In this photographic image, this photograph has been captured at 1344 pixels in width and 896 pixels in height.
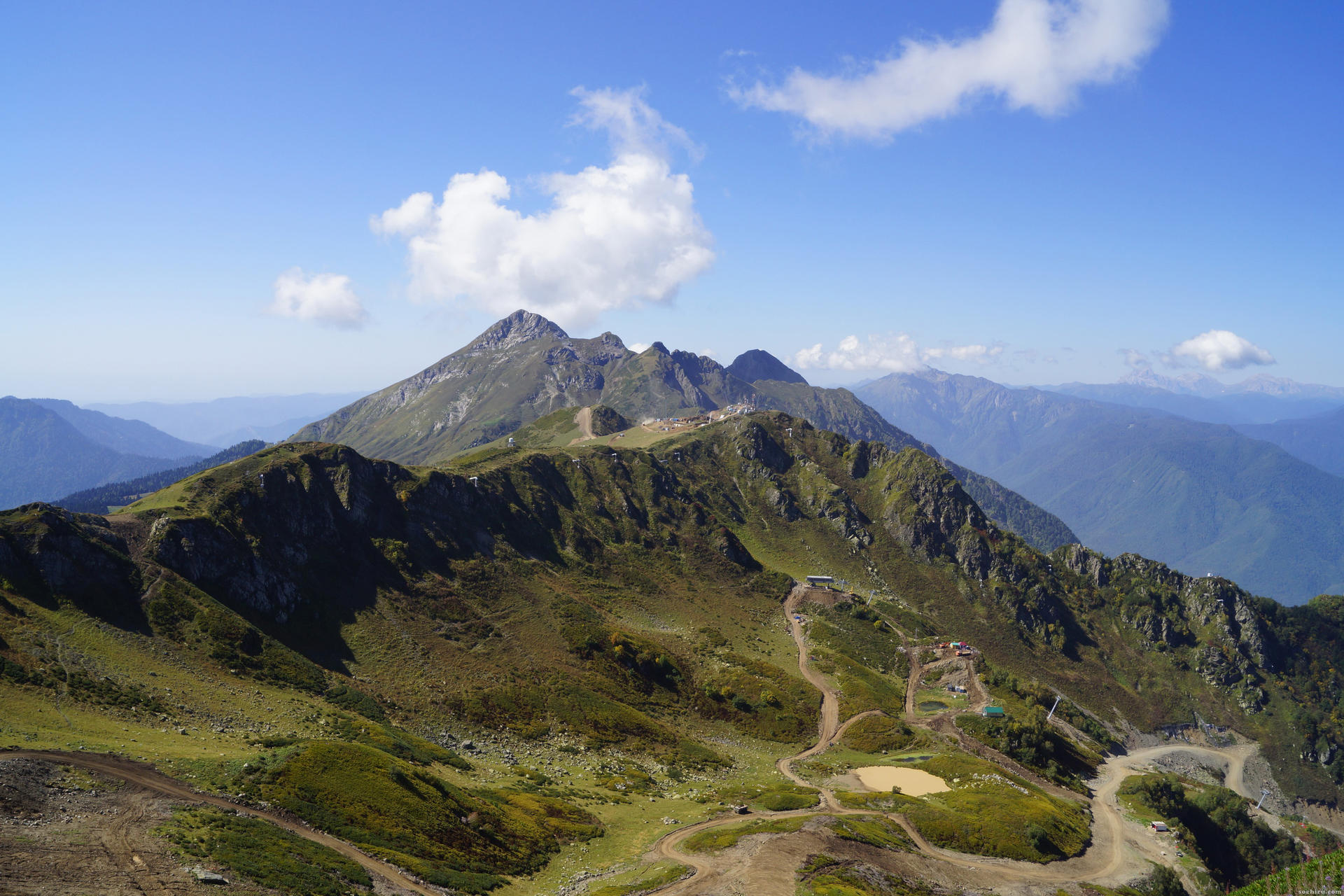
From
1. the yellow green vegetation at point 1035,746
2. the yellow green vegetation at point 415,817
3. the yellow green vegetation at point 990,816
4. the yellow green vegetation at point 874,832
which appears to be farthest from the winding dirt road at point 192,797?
the yellow green vegetation at point 1035,746

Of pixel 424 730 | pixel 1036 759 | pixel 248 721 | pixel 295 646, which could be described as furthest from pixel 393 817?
pixel 1036 759

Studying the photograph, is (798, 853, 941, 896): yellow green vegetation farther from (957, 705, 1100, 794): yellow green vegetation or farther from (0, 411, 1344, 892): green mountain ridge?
(957, 705, 1100, 794): yellow green vegetation

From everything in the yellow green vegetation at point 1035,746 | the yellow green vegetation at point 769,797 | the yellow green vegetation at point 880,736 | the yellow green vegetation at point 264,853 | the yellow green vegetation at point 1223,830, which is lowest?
the yellow green vegetation at point 1223,830

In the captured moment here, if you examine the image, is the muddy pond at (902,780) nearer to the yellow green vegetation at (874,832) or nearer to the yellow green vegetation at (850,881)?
the yellow green vegetation at (874,832)

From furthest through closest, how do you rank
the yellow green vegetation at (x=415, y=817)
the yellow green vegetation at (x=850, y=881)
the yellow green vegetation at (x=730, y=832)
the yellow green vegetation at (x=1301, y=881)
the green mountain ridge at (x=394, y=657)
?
1. the yellow green vegetation at (x=730, y=832)
2. the green mountain ridge at (x=394, y=657)
3. the yellow green vegetation at (x=850, y=881)
4. the yellow green vegetation at (x=415, y=817)
5. the yellow green vegetation at (x=1301, y=881)

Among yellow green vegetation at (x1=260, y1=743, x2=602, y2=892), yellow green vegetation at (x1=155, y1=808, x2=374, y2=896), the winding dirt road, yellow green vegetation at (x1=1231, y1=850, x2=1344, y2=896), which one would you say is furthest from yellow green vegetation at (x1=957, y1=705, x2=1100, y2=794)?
yellow green vegetation at (x1=155, y1=808, x2=374, y2=896)
